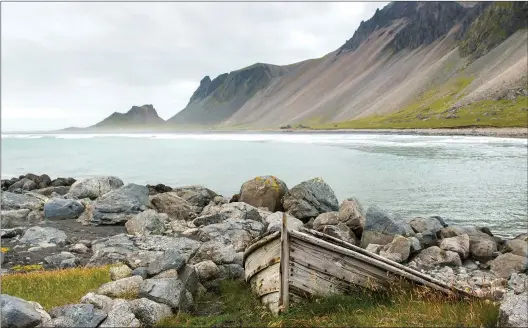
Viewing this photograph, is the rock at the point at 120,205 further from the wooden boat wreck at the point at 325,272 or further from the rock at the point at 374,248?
the wooden boat wreck at the point at 325,272

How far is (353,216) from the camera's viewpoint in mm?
23297

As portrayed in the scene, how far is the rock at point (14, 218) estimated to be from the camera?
85.0 ft

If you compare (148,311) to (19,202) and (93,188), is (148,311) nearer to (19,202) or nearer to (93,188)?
(19,202)

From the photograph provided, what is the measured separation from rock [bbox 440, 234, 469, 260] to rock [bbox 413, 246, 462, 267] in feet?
1.54

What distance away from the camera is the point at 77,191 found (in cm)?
3469

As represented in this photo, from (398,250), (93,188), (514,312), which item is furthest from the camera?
(93,188)

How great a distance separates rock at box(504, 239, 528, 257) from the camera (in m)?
18.8

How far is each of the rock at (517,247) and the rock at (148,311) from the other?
15.7m

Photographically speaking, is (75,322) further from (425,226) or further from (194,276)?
(425,226)

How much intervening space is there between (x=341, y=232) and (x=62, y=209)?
61.5 ft

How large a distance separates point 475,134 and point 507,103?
124 feet

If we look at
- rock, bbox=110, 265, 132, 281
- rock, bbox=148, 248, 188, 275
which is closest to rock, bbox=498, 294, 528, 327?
rock, bbox=148, 248, 188, 275

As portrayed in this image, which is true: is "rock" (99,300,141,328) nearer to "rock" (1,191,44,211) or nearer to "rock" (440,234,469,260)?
"rock" (440,234,469,260)

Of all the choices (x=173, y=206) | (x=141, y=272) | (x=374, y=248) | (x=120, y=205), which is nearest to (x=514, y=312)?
(x=141, y=272)
